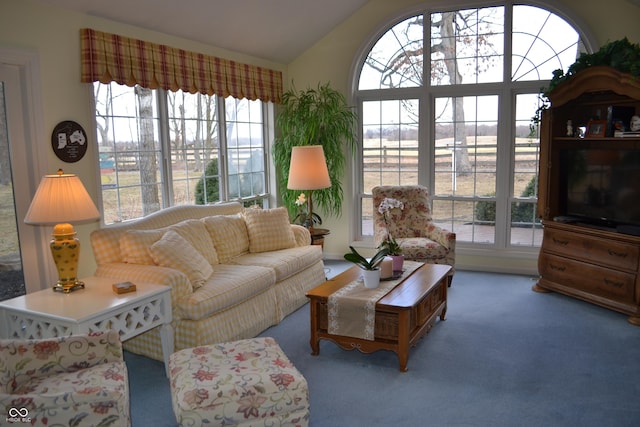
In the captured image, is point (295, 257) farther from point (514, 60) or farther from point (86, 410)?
point (514, 60)

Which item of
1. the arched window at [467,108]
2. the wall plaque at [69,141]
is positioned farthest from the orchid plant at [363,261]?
the arched window at [467,108]

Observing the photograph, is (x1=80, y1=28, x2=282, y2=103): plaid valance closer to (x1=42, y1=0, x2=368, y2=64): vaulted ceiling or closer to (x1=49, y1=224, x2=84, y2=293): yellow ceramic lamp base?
(x1=42, y1=0, x2=368, y2=64): vaulted ceiling

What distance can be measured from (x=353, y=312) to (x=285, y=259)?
1.19m

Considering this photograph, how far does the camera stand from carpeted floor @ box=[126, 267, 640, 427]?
2.82 metres

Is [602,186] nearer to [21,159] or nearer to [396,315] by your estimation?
[396,315]

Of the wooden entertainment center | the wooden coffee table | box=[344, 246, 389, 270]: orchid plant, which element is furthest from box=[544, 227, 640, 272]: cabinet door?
box=[344, 246, 389, 270]: orchid plant

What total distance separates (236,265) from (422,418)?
6.72 ft

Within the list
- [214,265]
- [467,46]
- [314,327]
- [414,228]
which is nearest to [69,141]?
[214,265]

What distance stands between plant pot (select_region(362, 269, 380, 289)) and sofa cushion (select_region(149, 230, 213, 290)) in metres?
1.14

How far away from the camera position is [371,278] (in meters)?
3.67

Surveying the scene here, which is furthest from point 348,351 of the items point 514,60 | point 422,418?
point 514,60

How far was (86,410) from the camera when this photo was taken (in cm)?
209

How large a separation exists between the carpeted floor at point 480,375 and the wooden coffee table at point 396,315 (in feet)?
0.43

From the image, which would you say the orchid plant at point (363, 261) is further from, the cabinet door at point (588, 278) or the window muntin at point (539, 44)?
the window muntin at point (539, 44)
